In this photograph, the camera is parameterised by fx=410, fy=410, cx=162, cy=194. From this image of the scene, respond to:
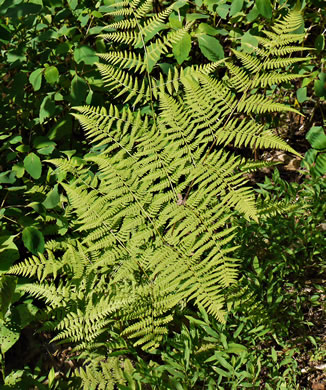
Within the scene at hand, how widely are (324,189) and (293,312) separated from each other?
68 cm

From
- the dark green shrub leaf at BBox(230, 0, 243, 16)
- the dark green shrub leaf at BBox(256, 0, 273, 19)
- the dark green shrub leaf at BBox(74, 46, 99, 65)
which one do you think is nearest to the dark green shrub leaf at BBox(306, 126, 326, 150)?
the dark green shrub leaf at BBox(256, 0, 273, 19)

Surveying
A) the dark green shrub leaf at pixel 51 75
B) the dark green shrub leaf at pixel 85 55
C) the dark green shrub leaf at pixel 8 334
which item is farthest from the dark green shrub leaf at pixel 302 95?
the dark green shrub leaf at pixel 8 334

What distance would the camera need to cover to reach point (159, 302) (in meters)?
1.88

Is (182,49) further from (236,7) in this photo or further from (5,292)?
(5,292)

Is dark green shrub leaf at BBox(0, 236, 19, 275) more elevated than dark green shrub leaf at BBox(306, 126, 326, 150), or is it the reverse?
dark green shrub leaf at BBox(306, 126, 326, 150)

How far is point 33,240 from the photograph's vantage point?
2289 mm

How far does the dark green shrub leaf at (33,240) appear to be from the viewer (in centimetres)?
227

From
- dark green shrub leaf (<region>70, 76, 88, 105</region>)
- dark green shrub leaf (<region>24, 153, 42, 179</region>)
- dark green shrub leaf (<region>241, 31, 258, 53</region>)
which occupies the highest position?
dark green shrub leaf (<region>241, 31, 258, 53</region>)

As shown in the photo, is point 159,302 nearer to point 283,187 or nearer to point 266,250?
point 266,250

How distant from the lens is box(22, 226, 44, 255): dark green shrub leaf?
227 centimetres

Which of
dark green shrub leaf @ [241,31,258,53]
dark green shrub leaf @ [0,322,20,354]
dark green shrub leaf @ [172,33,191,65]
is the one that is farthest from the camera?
dark green shrub leaf @ [241,31,258,53]

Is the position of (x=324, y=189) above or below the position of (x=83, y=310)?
above

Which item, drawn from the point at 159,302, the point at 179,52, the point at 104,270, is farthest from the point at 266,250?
the point at 179,52

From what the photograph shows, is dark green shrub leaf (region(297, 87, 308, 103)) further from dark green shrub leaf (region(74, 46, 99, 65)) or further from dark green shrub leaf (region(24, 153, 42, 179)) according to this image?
dark green shrub leaf (region(24, 153, 42, 179))
